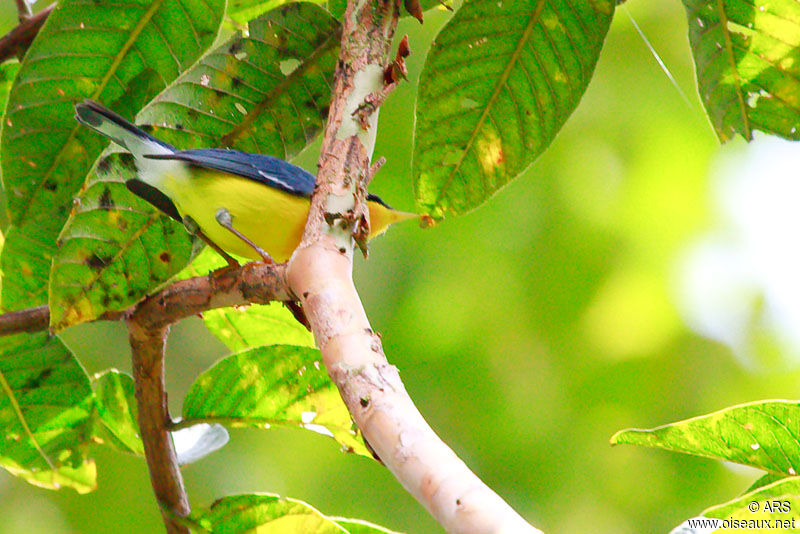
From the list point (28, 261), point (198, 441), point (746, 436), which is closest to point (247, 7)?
point (28, 261)

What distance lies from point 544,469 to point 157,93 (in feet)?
10.1

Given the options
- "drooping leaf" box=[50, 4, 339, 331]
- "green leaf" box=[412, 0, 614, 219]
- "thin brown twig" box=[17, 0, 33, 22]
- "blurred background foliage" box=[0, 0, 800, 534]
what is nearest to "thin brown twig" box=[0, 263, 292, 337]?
"drooping leaf" box=[50, 4, 339, 331]

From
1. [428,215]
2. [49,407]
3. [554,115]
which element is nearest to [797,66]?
[554,115]

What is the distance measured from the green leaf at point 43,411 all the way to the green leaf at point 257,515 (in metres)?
0.59

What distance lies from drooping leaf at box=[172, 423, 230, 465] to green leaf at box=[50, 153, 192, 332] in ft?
1.43

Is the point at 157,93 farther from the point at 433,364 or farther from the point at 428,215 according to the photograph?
the point at 433,364

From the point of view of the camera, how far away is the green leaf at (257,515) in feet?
6.03

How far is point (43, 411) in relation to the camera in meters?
2.27

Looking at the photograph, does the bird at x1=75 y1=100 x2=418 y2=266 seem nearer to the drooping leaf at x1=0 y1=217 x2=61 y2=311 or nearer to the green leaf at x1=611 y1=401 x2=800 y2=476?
the drooping leaf at x1=0 y1=217 x2=61 y2=311

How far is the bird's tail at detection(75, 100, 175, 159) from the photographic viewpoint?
78.7 inches

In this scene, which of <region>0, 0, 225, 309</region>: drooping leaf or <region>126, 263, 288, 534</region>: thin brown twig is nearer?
<region>126, 263, 288, 534</region>: thin brown twig

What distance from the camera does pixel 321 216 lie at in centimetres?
139

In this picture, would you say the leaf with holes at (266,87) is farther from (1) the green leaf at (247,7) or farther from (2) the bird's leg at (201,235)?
(1) the green leaf at (247,7)

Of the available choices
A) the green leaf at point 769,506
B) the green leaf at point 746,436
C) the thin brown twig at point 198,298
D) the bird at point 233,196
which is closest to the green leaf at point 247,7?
the bird at point 233,196
